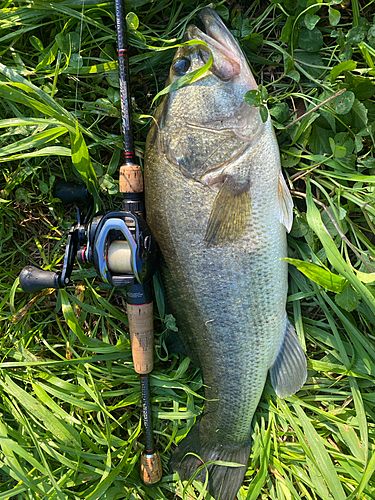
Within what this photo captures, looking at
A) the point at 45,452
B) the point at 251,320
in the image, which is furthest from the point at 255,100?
the point at 45,452

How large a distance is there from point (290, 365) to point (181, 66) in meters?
1.81

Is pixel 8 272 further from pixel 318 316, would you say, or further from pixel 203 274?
pixel 318 316

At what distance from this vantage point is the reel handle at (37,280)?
1.93 meters

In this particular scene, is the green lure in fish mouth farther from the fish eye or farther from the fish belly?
the fish belly

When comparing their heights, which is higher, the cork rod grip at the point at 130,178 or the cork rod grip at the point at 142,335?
the cork rod grip at the point at 130,178

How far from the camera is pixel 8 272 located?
2.31 meters

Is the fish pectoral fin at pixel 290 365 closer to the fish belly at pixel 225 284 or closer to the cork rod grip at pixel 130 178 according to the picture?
the fish belly at pixel 225 284

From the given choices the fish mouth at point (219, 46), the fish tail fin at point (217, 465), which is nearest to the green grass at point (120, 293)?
the fish tail fin at point (217, 465)

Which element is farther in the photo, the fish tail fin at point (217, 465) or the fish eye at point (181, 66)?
the fish tail fin at point (217, 465)

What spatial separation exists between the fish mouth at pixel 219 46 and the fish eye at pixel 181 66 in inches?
3.8

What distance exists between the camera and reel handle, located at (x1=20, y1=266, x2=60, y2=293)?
6.34ft

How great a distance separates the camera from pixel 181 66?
179 cm

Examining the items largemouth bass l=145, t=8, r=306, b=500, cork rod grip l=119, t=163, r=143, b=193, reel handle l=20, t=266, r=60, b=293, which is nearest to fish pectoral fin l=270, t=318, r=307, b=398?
largemouth bass l=145, t=8, r=306, b=500

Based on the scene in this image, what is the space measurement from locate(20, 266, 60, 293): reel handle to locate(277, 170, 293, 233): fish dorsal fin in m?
1.31
